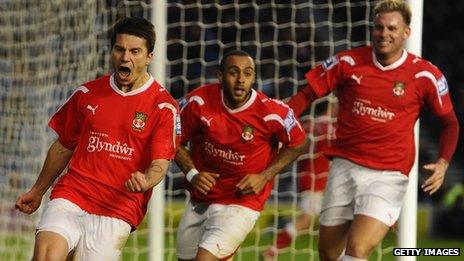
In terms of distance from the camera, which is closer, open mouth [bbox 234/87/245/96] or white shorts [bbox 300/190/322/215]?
open mouth [bbox 234/87/245/96]

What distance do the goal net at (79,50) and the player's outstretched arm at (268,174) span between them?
1.74 metres

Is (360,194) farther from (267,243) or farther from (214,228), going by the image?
(267,243)

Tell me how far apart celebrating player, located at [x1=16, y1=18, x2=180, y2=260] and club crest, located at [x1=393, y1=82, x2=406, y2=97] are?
59.4 inches

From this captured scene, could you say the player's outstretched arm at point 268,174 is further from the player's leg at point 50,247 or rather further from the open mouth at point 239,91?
the player's leg at point 50,247

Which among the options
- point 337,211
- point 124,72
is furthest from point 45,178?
point 337,211

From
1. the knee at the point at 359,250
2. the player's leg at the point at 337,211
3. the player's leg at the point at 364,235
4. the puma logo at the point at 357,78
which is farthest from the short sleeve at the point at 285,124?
the knee at the point at 359,250

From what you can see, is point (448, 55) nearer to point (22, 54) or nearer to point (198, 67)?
→ point (198, 67)

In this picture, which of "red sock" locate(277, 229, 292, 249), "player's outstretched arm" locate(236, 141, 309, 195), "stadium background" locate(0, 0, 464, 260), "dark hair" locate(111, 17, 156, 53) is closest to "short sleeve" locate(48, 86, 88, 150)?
"dark hair" locate(111, 17, 156, 53)

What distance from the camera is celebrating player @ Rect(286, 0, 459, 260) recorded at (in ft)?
23.5

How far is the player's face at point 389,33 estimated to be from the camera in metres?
7.11

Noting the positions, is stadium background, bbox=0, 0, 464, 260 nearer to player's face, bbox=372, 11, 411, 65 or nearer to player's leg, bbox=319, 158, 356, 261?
player's face, bbox=372, 11, 411, 65

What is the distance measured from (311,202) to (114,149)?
3.97 metres

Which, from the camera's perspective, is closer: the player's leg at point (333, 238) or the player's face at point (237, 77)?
the player's face at point (237, 77)

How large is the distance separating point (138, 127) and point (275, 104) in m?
1.25
